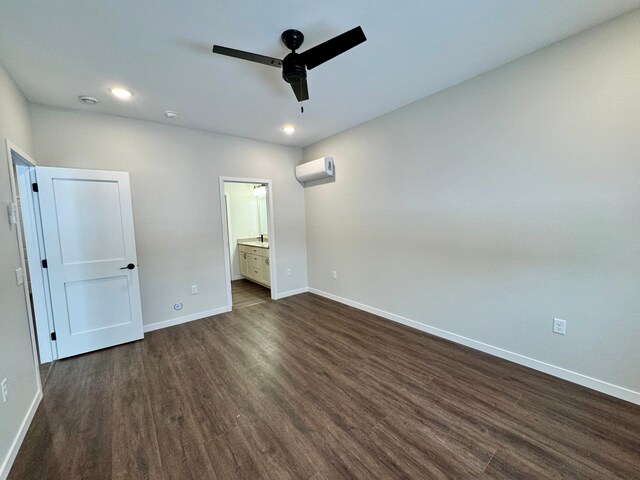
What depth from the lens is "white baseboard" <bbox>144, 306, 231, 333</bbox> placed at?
11.0ft

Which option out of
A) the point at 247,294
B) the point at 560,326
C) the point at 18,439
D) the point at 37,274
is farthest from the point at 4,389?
the point at 560,326

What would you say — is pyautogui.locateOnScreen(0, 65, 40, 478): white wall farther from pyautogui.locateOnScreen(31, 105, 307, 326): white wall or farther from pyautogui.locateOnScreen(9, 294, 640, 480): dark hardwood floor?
pyautogui.locateOnScreen(31, 105, 307, 326): white wall

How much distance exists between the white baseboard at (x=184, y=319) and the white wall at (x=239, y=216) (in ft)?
7.68

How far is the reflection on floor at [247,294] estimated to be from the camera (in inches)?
173

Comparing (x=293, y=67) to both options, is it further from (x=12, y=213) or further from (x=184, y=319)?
(x=184, y=319)

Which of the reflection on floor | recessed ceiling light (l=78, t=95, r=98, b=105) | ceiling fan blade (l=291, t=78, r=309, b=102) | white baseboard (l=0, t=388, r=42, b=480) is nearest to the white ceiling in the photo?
recessed ceiling light (l=78, t=95, r=98, b=105)

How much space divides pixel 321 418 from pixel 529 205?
2.46 m

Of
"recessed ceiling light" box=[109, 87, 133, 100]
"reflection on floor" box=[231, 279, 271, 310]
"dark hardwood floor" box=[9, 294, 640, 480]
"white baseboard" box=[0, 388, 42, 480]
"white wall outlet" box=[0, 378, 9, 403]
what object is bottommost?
"dark hardwood floor" box=[9, 294, 640, 480]

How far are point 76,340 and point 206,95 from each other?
3.01 meters

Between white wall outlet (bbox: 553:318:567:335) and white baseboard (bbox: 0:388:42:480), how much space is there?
3870 mm

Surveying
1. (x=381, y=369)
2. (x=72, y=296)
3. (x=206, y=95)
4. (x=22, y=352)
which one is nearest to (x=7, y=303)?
(x=22, y=352)

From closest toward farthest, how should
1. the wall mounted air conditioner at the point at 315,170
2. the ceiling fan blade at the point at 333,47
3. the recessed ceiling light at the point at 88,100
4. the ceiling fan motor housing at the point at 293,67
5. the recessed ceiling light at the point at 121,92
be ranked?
the ceiling fan blade at the point at 333,47 → the ceiling fan motor housing at the point at 293,67 → the recessed ceiling light at the point at 121,92 → the recessed ceiling light at the point at 88,100 → the wall mounted air conditioner at the point at 315,170

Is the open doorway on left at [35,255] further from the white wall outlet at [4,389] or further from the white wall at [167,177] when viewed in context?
the white wall outlet at [4,389]

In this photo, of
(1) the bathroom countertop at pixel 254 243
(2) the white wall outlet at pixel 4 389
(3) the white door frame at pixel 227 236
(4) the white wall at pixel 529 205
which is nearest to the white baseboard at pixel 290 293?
(3) the white door frame at pixel 227 236
